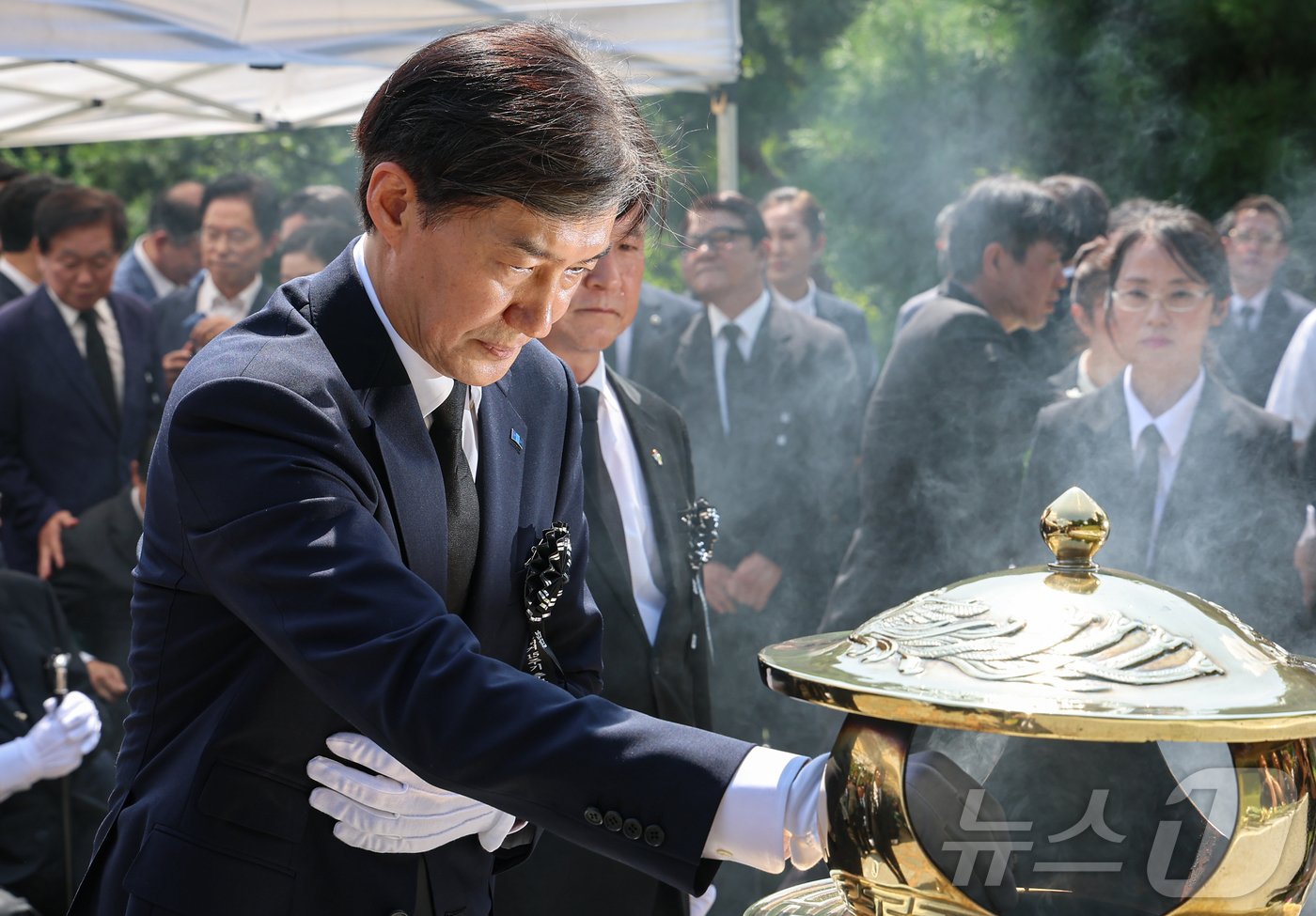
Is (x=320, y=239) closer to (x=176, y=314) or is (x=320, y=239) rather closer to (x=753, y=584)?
(x=176, y=314)

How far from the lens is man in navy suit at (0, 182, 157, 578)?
533cm

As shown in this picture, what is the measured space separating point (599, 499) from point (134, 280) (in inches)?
227

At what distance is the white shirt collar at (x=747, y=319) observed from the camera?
5.81 m

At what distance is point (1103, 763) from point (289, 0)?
4282 mm

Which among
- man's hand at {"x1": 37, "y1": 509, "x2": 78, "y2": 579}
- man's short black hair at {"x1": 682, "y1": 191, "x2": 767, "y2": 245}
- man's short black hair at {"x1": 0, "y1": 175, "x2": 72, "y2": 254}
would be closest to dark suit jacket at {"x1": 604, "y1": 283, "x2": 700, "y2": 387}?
man's short black hair at {"x1": 682, "y1": 191, "x2": 767, "y2": 245}

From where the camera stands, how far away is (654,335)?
5.93 meters

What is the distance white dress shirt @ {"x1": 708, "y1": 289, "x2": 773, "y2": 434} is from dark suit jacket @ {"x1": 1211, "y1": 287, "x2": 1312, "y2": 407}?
1.80m

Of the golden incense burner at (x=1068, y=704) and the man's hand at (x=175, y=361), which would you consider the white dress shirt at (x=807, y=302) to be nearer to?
the man's hand at (x=175, y=361)

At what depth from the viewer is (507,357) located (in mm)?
1757

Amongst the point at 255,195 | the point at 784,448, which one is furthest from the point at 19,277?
the point at 784,448

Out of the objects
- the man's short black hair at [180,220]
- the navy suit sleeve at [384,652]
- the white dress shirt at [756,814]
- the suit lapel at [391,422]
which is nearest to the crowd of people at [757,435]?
the suit lapel at [391,422]

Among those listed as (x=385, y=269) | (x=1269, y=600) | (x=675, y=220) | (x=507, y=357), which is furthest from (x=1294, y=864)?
(x=675, y=220)

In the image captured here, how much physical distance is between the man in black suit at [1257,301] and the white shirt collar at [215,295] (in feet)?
13.6

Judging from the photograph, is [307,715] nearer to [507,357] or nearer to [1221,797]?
[507,357]
